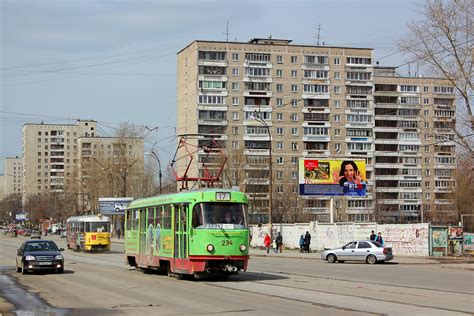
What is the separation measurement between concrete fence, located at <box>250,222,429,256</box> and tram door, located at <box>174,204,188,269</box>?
996 inches

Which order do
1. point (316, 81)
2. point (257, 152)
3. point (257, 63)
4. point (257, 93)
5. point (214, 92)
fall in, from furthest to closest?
point (316, 81)
point (257, 93)
point (257, 63)
point (257, 152)
point (214, 92)

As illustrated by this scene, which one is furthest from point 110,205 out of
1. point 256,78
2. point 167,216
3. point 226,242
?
point 226,242

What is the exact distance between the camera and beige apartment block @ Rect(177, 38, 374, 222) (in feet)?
359

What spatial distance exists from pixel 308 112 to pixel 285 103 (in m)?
4.79

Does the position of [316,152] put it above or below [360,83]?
below

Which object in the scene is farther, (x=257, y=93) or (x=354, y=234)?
(x=257, y=93)

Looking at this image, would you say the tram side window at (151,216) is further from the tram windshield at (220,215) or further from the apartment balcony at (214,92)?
Answer: the apartment balcony at (214,92)

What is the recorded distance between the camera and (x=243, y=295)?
758 inches

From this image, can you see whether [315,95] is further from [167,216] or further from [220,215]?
[220,215]

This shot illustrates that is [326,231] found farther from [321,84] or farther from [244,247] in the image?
[321,84]

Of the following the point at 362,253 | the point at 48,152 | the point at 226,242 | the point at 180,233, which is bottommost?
the point at 362,253

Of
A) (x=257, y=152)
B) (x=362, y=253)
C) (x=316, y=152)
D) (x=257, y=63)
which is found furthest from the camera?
(x=316, y=152)

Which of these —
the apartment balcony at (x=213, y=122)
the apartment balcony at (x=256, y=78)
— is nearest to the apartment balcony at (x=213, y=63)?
the apartment balcony at (x=256, y=78)

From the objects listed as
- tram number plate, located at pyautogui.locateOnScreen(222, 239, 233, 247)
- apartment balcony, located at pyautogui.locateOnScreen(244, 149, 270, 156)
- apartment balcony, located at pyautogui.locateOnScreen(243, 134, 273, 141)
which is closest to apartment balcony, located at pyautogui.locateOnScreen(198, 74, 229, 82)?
apartment balcony, located at pyautogui.locateOnScreen(243, 134, 273, 141)
